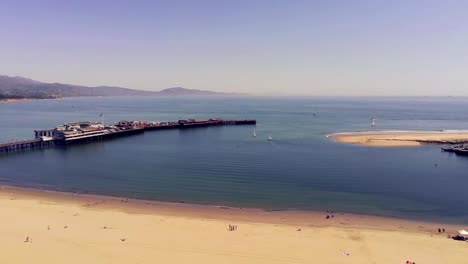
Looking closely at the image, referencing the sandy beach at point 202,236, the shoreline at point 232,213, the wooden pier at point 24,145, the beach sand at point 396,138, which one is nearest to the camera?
the sandy beach at point 202,236

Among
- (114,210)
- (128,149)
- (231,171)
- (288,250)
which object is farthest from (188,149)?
(288,250)

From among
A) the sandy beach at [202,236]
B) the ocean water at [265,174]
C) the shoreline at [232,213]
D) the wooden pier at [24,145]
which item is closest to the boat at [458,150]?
the ocean water at [265,174]

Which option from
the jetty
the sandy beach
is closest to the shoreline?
the sandy beach

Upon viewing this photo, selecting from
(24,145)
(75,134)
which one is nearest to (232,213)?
(24,145)

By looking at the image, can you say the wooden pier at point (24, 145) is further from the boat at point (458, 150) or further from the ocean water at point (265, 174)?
the boat at point (458, 150)

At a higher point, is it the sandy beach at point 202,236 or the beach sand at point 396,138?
the beach sand at point 396,138
